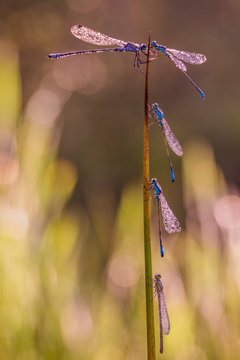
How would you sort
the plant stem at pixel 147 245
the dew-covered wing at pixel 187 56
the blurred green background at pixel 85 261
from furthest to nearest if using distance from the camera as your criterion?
the blurred green background at pixel 85 261
the dew-covered wing at pixel 187 56
the plant stem at pixel 147 245

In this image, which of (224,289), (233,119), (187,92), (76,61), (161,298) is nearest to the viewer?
(161,298)

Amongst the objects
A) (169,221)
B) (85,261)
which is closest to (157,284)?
(169,221)

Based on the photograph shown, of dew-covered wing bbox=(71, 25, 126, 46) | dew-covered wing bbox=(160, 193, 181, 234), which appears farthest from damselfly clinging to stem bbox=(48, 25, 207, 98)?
dew-covered wing bbox=(160, 193, 181, 234)

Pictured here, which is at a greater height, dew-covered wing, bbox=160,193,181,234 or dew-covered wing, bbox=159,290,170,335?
dew-covered wing, bbox=160,193,181,234

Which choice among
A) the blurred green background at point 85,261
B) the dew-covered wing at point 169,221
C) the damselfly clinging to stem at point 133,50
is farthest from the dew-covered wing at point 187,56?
the blurred green background at point 85,261

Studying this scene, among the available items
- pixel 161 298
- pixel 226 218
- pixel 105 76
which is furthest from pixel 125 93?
pixel 161 298

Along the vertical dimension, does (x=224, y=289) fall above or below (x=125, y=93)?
below

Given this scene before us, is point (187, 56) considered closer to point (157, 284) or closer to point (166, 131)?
Answer: point (166, 131)

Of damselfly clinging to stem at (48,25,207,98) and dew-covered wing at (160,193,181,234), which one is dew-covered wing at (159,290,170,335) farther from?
damselfly clinging to stem at (48,25,207,98)

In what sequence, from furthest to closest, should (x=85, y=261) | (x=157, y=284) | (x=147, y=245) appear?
(x=85, y=261)
(x=157, y=284)
(x=147, y=245)

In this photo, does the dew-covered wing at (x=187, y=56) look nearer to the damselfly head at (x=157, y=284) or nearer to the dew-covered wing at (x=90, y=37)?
the dew-covered wing at (x=90, y=37)

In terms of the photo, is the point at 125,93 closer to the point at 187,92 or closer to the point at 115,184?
the point at 187,92
